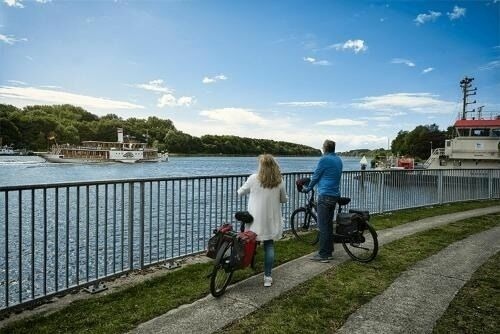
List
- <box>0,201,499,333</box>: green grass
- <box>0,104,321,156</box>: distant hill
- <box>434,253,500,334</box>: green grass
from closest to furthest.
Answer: <box>0,201,499,333</box>: green grass, <box>434,253,500,334</box>: green grass, <box>0,104,321,156</box>: distant hill

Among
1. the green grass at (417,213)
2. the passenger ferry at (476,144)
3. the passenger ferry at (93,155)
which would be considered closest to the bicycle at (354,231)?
the green grass at (417,213)

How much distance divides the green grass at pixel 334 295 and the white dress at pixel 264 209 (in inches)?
31.9

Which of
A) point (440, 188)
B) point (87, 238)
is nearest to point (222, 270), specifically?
point (87, 238)

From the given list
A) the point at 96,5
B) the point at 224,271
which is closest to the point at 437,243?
the point at 224,271

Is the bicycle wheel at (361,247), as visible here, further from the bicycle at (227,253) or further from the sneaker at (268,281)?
the bicycle at (227,253)

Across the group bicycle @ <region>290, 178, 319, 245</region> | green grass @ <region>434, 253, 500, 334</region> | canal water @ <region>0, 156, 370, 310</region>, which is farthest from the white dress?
bicycle @ <region>290, 178, 319, 245</region>

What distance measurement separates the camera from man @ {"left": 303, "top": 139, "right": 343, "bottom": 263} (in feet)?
20.3

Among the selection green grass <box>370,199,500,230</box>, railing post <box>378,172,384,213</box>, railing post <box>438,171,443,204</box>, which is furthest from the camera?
railing post <box>438,171,443,204</box>

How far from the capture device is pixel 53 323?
3863mm

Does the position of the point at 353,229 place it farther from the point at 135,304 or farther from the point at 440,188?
the point at 440,188

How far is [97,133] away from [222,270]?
156 meters

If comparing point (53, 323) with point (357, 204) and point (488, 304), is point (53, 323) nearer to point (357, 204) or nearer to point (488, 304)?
point (488, 304)

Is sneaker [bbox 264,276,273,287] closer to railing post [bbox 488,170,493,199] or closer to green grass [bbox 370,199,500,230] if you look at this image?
green grass [bbox 370,199,500,230]

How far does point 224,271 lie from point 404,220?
703cm
